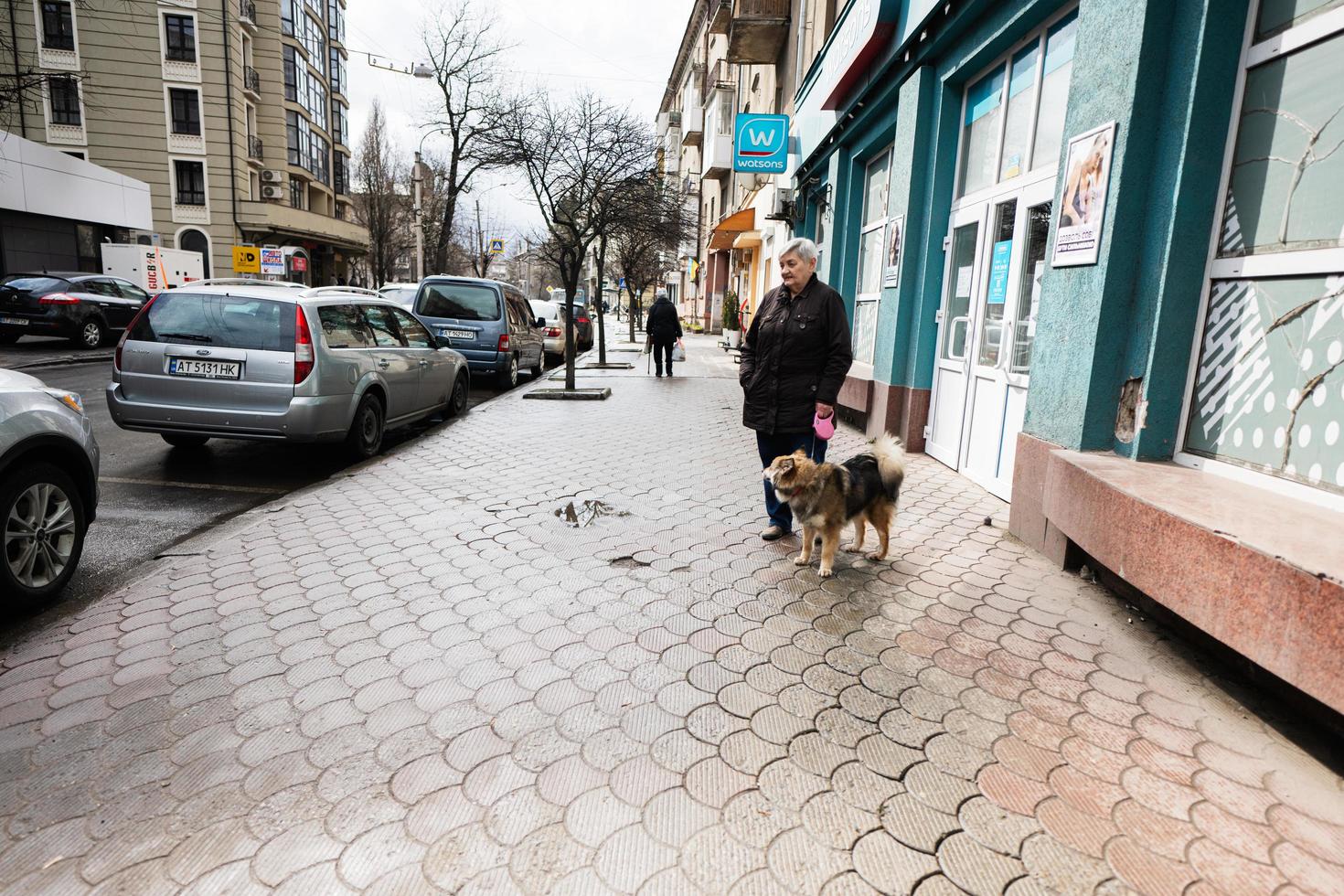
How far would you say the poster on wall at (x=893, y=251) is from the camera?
8156 millimetres

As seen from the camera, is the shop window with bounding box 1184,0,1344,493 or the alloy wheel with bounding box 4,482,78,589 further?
the alloy wheel with bounding box 4,482,78,589

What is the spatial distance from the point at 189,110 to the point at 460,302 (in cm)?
3641

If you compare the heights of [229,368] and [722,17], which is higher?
[722,17]

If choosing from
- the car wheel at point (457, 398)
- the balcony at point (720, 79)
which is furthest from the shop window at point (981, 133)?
the balcony at point (720, 79)

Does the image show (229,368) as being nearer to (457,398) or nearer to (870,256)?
(457,398)

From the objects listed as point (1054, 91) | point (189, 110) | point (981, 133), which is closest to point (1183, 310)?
point (1054, 91)

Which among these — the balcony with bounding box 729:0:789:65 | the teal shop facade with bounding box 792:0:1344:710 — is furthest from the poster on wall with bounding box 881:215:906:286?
the balcony with bounding box 729:0:789:65

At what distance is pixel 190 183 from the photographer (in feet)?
128

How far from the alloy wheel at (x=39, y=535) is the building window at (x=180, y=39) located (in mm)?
45190

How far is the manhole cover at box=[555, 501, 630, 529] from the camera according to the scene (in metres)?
5.44

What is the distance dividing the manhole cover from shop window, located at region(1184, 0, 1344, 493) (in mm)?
3828

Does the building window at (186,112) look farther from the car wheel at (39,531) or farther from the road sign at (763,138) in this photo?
the car wheel at (39,531)

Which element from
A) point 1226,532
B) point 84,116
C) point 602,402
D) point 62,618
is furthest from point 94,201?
point 1226,532

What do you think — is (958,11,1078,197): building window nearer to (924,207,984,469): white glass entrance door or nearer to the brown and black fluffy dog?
(924,207,984,469): white glass entrance door
